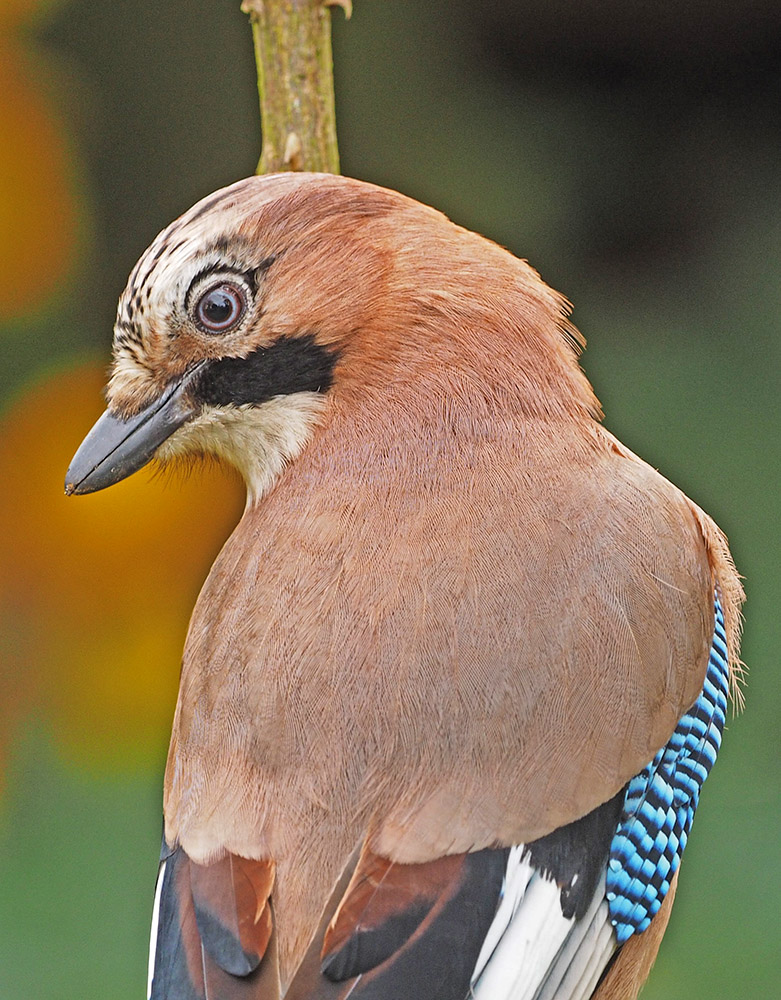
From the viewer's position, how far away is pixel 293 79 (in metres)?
2.44

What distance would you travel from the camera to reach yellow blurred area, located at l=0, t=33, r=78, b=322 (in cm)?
404

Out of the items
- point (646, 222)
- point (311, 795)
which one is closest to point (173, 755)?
point (311, 795)

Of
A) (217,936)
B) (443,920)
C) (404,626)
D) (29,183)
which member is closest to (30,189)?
(29,183)

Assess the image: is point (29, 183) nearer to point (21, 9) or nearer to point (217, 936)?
point (21, 9)

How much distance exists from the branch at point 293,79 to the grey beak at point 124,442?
51 centimetres

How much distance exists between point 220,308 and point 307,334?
0.13m

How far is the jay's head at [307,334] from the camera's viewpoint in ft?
6.93

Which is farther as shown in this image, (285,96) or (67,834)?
(67,834)

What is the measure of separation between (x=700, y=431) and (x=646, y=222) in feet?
2.23

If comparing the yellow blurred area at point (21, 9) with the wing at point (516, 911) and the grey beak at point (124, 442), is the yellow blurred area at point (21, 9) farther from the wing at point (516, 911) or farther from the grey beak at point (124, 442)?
the wing at point (516, 911)

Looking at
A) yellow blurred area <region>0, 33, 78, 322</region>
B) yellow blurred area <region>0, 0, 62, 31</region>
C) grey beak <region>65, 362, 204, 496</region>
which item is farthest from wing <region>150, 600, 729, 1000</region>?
yellow blurred area <region>0, 0, 62, 31</region>

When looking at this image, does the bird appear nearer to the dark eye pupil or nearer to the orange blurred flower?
the dark eye pupil

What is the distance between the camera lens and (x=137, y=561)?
3877 millimetres

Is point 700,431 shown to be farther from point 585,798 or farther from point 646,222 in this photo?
point 585,798
